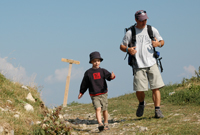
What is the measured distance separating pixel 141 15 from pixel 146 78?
171cm

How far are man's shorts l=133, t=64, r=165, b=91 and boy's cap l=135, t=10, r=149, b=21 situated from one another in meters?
1.31

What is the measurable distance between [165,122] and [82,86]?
2351mm

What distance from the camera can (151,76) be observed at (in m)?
7.18

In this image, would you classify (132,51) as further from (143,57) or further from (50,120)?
(50,120)

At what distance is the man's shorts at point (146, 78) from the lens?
7086mm

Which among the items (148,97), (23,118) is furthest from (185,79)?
(23,118)

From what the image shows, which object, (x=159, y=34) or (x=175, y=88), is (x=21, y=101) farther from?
(x=175, y=88)

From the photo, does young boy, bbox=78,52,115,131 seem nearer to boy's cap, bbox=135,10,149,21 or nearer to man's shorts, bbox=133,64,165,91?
man's shorts, bbox=133,64,165,91

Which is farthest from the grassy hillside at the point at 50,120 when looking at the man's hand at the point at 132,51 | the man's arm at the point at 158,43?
the man's arm at the point at 158,43

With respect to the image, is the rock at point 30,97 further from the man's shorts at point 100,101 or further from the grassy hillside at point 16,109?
the man's shorts at point 100,101

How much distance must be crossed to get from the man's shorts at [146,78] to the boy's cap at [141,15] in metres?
1.31

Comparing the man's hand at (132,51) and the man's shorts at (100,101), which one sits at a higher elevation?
the man's hand at (132,51)

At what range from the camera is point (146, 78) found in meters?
7.17

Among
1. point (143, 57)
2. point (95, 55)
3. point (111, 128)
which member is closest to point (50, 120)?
point (111, 128)
